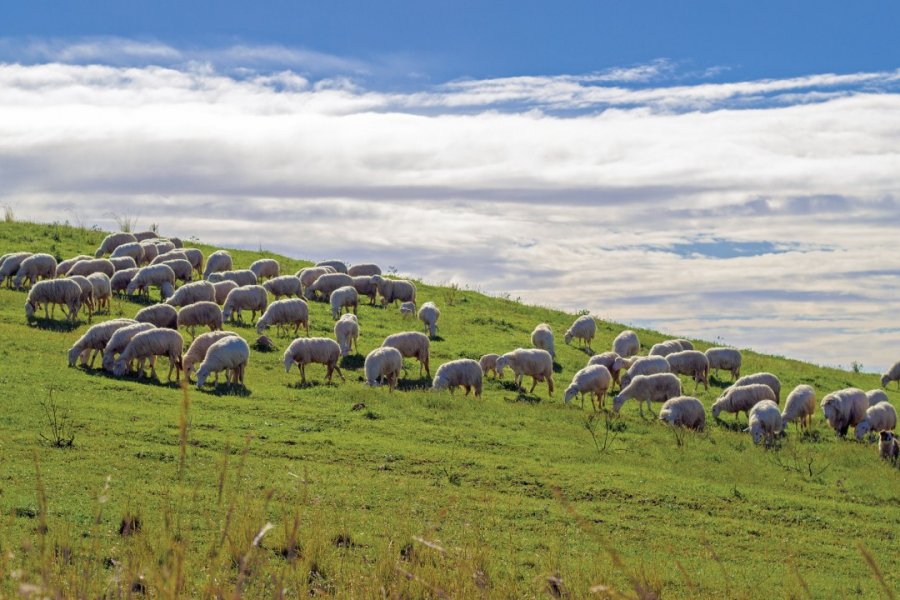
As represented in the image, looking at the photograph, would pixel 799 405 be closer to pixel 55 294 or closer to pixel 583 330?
pixel 583 330

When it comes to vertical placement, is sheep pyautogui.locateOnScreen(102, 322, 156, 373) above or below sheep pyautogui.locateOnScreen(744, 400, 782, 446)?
above

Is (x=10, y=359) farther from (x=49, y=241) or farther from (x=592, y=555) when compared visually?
Result: (x=49, y=241)

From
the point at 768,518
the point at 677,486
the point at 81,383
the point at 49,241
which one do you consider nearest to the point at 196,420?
the point at 81,383

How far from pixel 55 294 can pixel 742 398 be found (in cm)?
2041

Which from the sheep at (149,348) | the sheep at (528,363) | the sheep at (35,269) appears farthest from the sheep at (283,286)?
the sheep at (149,348)

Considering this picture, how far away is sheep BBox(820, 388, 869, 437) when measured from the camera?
25453mm

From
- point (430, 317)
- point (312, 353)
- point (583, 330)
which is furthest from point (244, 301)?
point (583, 330)

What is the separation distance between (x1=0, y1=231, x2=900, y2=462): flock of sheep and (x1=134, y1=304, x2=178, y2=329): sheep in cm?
3

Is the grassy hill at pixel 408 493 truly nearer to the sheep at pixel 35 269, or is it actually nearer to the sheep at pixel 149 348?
the sheep at pixel 149 348

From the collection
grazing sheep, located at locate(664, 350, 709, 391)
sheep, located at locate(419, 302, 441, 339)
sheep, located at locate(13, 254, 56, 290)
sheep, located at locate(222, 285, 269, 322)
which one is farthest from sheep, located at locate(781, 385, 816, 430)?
sheep, located at locate(13, 254, 56, 290)

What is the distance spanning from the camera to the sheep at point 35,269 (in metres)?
33.7

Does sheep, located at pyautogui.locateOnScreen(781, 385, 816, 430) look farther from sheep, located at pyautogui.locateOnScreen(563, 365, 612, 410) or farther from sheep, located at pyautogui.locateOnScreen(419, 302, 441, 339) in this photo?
sheep, located at pyautogui.locateOnScreen(419, 302, 441, 339)

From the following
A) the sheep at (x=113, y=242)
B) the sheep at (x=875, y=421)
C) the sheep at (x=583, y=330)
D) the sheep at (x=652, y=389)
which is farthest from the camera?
the sheep at (x=113, y=242)

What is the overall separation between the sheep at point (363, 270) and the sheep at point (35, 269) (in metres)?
12.7
